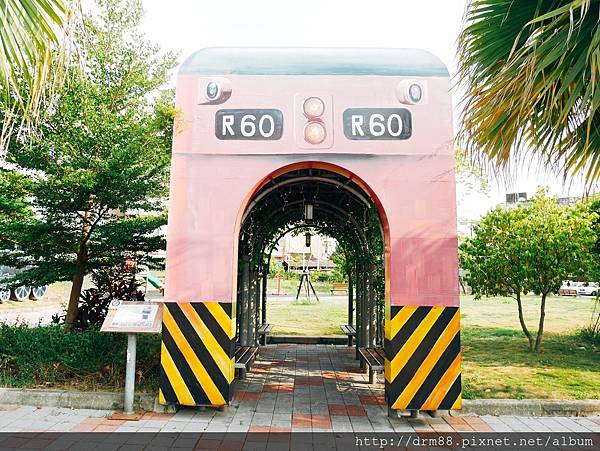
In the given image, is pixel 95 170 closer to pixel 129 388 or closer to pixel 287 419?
pixel 129 388

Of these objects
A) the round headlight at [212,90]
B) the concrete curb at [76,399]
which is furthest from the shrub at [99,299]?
the round headlight at [212,90]

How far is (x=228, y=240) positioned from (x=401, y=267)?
1.98 meters

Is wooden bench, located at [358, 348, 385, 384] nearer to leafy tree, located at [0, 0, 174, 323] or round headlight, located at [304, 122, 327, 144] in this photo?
round headlight, located at [304, 122, 327, 144]

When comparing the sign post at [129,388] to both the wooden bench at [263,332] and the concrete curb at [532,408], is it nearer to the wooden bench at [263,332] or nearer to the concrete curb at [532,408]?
the concrete curb at [532,408]

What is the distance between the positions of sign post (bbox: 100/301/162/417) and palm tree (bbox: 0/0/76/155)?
2.68m

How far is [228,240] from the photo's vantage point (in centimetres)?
522

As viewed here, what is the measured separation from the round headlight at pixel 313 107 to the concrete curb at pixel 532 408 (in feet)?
12.4

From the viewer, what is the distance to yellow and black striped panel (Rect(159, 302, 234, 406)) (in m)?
5.07

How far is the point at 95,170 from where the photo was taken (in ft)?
21.9

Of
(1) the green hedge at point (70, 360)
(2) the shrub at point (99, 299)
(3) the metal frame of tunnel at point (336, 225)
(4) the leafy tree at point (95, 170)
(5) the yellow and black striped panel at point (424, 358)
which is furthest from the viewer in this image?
(2) the shrub at point (99, 299)

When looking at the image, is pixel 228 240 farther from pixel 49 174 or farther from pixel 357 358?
pixel 357 358

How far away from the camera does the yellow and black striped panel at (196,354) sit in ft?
16.6

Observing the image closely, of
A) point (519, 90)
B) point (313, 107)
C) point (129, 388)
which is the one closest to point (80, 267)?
point (129, 388)

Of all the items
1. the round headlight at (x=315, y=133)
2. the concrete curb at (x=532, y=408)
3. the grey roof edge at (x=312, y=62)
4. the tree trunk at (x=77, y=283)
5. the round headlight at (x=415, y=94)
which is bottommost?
the concrete curb at (x=532, y=408)
